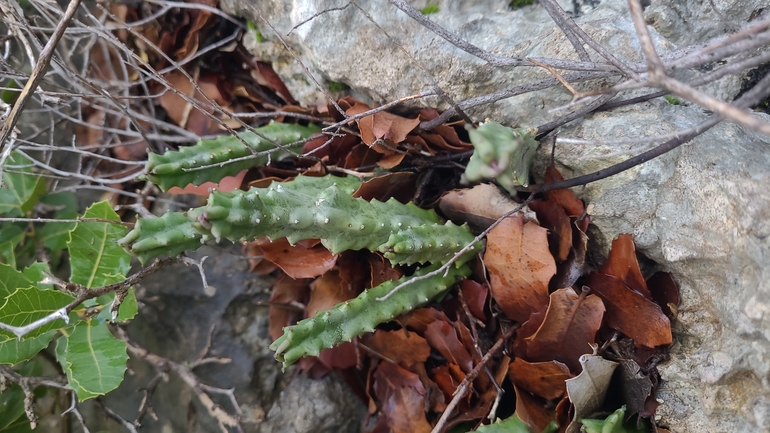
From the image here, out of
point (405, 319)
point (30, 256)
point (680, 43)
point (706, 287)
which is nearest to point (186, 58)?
point (30, 256)

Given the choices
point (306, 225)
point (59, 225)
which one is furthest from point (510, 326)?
point (59, 225)

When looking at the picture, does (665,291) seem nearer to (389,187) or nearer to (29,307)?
(389,187)

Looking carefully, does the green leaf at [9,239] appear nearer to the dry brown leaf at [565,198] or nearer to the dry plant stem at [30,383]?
the dry plant stem at [30,383]

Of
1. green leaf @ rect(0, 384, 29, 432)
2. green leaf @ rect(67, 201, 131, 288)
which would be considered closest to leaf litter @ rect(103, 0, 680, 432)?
green leaf @ rect(67, 201, 131, 288)

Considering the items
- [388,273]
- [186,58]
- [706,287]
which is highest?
[186,58]

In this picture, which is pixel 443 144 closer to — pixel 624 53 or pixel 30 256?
pixel 624 53

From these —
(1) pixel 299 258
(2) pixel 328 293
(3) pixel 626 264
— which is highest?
(3) pixel 626 264
